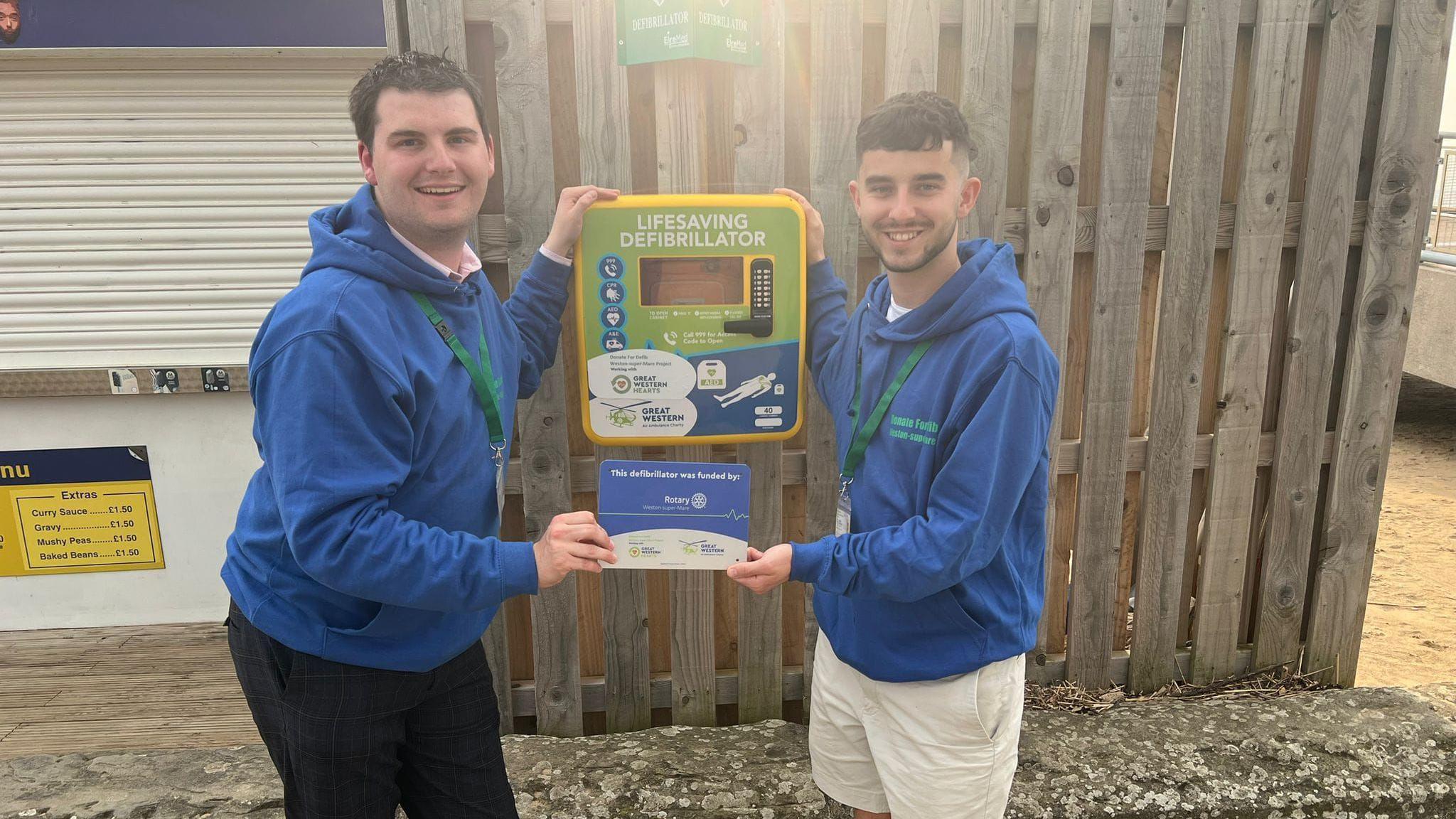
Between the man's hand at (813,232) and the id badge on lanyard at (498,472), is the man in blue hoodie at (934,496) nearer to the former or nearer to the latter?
the man's hand at (813,232)

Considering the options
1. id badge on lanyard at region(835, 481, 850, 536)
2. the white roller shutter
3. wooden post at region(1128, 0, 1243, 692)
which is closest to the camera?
id badge on lanyard at region(835, 481, 850, 536)

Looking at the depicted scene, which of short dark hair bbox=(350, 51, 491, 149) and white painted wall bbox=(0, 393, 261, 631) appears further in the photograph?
white painted wall bbox=(0, 393, 261, 631)

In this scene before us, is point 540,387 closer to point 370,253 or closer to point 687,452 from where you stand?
point 687,452

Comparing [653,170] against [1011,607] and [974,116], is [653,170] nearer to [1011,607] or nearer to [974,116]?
[974,116]

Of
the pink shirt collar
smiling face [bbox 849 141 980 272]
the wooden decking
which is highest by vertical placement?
smiling face [bbox 849 141 980 272]

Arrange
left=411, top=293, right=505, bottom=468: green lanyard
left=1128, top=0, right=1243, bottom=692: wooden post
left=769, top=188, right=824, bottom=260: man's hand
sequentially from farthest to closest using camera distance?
left=1128, top=0, right=1243, bottom=692: wooden post → left=769, top=188, right=824, bottom=260: man's hand → left=411, top=293, right=505, bottom=468: green lanyard

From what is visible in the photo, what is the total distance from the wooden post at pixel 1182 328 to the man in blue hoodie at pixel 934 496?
1317mm

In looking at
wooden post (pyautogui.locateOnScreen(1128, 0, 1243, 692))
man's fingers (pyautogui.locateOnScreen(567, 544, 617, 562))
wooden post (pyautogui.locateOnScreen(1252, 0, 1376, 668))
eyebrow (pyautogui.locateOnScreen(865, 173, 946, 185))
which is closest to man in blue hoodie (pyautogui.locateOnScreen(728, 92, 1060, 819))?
eyebrow (pyautogui.locateOnScreen(865, 173, 946, 185))

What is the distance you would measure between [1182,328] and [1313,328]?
0.50 m

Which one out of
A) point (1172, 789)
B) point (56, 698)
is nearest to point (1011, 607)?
point (1172, 789)

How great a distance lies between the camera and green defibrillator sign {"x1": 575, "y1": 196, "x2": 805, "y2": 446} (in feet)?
8.70

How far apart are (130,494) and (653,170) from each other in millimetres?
3582

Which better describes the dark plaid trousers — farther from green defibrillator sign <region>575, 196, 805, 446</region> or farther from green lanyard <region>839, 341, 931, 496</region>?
green lanyard <region>839, 341, 931, 496</region>

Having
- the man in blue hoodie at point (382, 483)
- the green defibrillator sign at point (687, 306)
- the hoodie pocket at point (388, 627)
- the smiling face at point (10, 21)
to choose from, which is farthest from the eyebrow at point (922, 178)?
the smiling face at point (10, 21)
